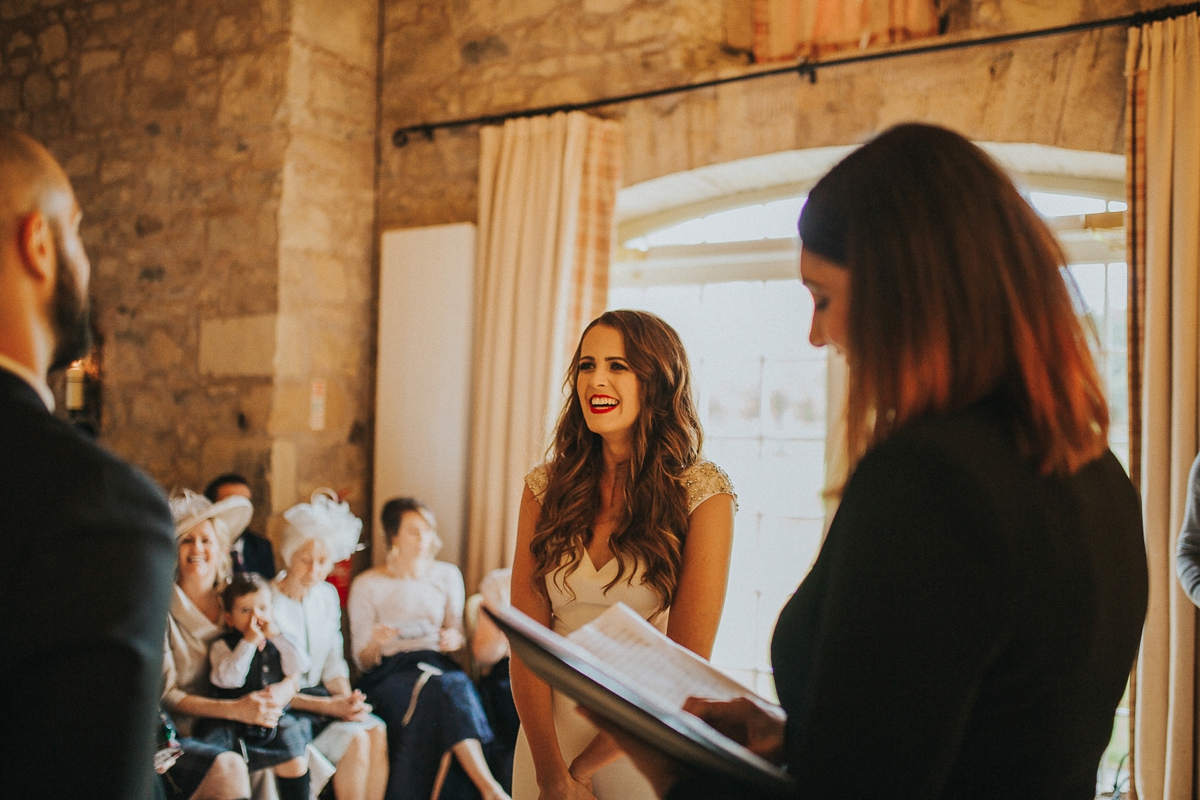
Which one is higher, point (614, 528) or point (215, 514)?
point (614, 528)

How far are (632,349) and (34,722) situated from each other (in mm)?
1388

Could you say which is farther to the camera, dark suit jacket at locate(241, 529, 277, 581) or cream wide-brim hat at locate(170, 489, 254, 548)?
dark suit jacket at locate(241, 529, 277, 581)

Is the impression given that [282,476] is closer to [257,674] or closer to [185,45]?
[257,674]

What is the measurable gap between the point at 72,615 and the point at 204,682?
240 cm

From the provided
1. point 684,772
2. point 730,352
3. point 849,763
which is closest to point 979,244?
point 849,763

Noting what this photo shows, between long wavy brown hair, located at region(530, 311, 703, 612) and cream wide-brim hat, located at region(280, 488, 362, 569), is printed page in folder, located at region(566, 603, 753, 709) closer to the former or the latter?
long wavy brown hair, located at region(530, 311, 703, 612)

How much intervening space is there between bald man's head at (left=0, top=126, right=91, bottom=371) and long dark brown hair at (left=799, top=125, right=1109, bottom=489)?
726 mm

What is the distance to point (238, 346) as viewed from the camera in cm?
397

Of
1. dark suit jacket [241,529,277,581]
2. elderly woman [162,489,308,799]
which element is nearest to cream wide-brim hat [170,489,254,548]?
elderly woman [162,489,308,799]

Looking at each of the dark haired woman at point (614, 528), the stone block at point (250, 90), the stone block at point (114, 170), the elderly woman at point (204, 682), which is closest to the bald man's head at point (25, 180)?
the dark haired woman at point (614, 528)

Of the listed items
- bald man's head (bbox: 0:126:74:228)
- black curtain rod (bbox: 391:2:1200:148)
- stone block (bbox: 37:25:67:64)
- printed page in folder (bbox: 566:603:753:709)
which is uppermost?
stone block (bbox: 37:25:67:64)

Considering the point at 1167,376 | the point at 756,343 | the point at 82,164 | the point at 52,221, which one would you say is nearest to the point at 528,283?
the point at 756,343

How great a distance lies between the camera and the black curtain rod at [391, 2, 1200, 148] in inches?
111

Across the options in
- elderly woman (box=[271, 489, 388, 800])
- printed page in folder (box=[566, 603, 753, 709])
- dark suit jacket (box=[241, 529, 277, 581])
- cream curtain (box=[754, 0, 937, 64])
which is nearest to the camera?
printed page in folder (box=[566, 603, 753, 709])
